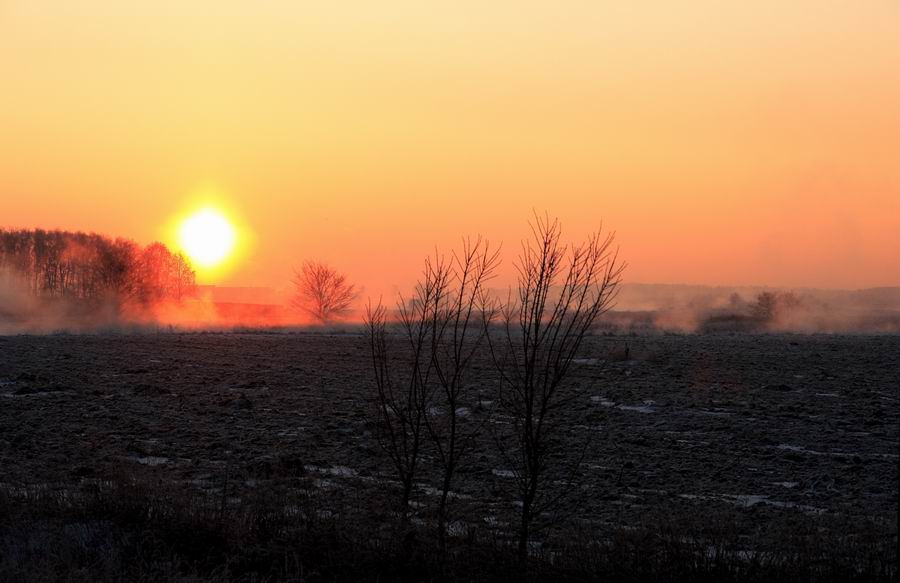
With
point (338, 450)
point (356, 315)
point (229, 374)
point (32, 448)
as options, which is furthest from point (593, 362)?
point (356, 315)

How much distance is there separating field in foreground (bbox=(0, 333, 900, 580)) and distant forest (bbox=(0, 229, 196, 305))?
55135 millimetres

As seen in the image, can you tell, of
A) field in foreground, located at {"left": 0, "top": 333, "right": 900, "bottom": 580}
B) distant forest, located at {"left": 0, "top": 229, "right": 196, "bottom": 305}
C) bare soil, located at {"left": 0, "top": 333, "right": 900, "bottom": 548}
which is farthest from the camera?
distant forest, located at {"left": 0, "top": 229, "right": 196, "bottom": 305}

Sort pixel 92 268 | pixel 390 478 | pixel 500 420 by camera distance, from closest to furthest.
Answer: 1. pixel 390 478
2. pixel 500 420
3. pixel 92 268

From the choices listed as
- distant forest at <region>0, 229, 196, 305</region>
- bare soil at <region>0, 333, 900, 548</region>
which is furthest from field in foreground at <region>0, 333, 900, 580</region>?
distant forest at <region>0, 229, 196, 305</region>

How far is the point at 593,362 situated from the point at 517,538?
1791 cm

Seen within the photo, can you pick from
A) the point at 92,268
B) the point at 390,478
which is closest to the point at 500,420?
the point at 390,478

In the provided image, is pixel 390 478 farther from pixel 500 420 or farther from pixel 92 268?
pixel 92 268

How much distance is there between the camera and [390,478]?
45.8 feet

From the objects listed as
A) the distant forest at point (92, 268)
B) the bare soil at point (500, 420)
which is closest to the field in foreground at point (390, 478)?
the bare soil at point (500, 420)

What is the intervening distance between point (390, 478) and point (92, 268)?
78681 millimetres

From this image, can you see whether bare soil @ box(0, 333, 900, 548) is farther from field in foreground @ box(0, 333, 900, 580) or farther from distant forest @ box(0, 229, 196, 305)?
distant forest @ box(0, 229, 196, 305)

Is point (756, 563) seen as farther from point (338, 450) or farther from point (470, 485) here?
point (338, 450)

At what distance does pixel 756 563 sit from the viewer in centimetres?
921

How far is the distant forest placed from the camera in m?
79.1
